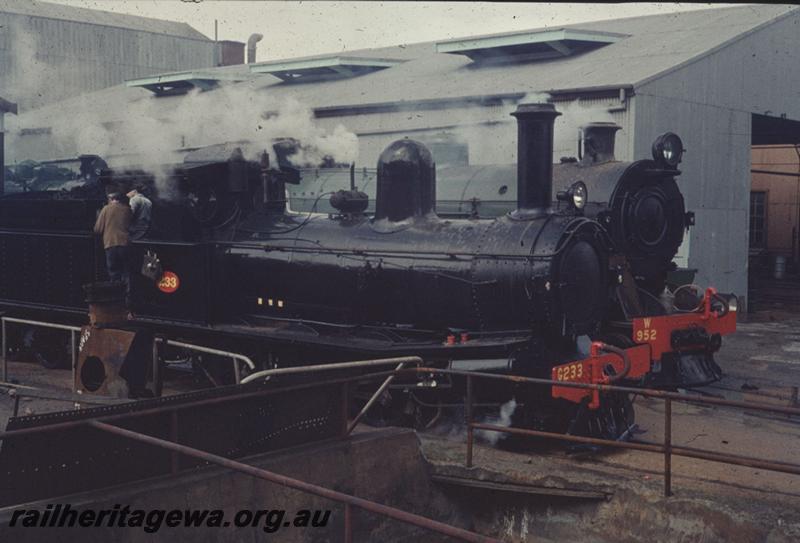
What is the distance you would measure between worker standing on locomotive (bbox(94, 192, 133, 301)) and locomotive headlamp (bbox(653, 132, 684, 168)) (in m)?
6.85

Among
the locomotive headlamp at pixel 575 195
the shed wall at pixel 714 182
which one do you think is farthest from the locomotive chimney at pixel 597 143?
the shed wall at pixel 714 182

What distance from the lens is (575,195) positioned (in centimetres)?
1015

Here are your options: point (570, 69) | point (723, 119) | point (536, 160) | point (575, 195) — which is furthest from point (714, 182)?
point (536, 160)

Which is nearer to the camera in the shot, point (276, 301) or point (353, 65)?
point (276, 301)

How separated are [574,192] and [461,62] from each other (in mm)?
12831

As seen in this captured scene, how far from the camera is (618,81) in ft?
55.6

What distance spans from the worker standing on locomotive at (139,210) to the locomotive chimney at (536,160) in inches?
183

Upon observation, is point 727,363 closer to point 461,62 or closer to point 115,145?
point 461,62

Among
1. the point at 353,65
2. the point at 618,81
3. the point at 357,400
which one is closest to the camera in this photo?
the point at 357,400

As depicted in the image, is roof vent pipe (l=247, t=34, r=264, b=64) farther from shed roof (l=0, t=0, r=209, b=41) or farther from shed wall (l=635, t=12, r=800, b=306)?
shed wall (l=635, t=12, r=800, b=306)

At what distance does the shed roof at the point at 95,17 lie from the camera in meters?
28.4

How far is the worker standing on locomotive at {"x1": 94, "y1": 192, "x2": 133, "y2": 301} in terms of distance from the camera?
436 inches

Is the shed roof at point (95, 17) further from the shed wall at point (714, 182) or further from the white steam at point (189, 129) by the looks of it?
the shed wall at point (714, 182)

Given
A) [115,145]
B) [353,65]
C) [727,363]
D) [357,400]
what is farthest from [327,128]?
[357,400]
